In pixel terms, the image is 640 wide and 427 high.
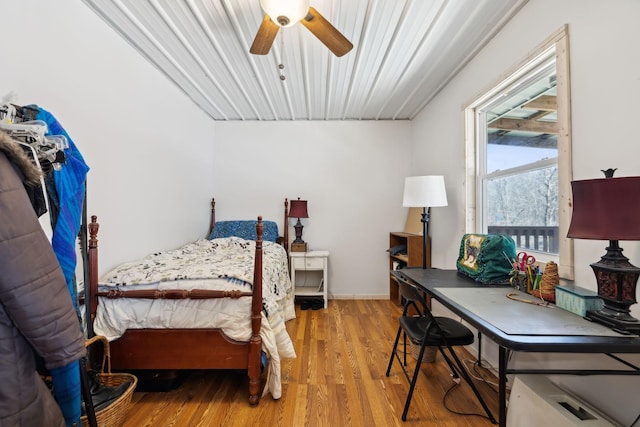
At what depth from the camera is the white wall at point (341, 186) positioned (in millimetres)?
3582

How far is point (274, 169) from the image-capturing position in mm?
3621

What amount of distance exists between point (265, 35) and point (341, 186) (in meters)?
2.23

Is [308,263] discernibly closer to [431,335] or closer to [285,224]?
[285,224]

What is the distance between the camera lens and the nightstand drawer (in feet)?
10.7

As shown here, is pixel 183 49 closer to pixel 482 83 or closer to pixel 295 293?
pixel 482 83

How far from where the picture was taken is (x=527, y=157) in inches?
69.9

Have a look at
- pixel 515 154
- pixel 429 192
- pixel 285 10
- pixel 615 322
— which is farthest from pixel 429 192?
pixel 285 10

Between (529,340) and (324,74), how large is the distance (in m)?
2.49

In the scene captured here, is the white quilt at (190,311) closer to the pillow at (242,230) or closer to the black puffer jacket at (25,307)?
the black puffer jacket at (25,307)

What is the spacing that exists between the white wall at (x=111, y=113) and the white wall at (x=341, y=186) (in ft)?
3.29

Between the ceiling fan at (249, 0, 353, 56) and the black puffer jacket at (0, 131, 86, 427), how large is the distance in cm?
125

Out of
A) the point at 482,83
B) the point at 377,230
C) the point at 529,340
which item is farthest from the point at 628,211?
the point at 377,230

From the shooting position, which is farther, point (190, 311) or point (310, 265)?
point (310, 265)

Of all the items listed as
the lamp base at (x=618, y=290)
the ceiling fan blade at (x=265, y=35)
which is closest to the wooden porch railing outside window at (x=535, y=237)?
the lamp base at (x=618, y=290)
